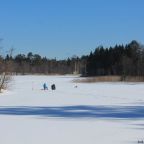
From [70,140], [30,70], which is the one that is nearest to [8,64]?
[70,140]

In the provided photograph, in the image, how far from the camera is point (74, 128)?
13.5 m

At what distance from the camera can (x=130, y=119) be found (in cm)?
1599

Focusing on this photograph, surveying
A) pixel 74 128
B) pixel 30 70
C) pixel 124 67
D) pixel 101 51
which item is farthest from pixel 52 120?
pixel 30 70

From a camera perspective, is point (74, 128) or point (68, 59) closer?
point (74, 128)

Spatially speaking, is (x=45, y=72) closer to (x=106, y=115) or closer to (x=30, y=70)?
(x=30, y=70)

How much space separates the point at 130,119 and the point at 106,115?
165cm

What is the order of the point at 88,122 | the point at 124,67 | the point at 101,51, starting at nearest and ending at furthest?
the point at 88,122 → the point at 124,67 → the point at 101,51

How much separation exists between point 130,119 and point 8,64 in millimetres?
27905

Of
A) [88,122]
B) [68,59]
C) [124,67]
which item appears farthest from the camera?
[68,59]

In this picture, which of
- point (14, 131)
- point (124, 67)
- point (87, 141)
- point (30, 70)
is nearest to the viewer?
point (87, 141)

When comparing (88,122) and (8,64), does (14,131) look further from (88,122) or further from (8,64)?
(8,64)

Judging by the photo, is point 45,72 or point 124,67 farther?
point 45,72

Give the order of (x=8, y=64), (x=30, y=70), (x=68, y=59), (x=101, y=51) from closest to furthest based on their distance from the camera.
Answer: (x=8, y=64) → (x=101, y=51) → (x=30, y=70) → (x=68, y=59)

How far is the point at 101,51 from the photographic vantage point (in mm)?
124500
